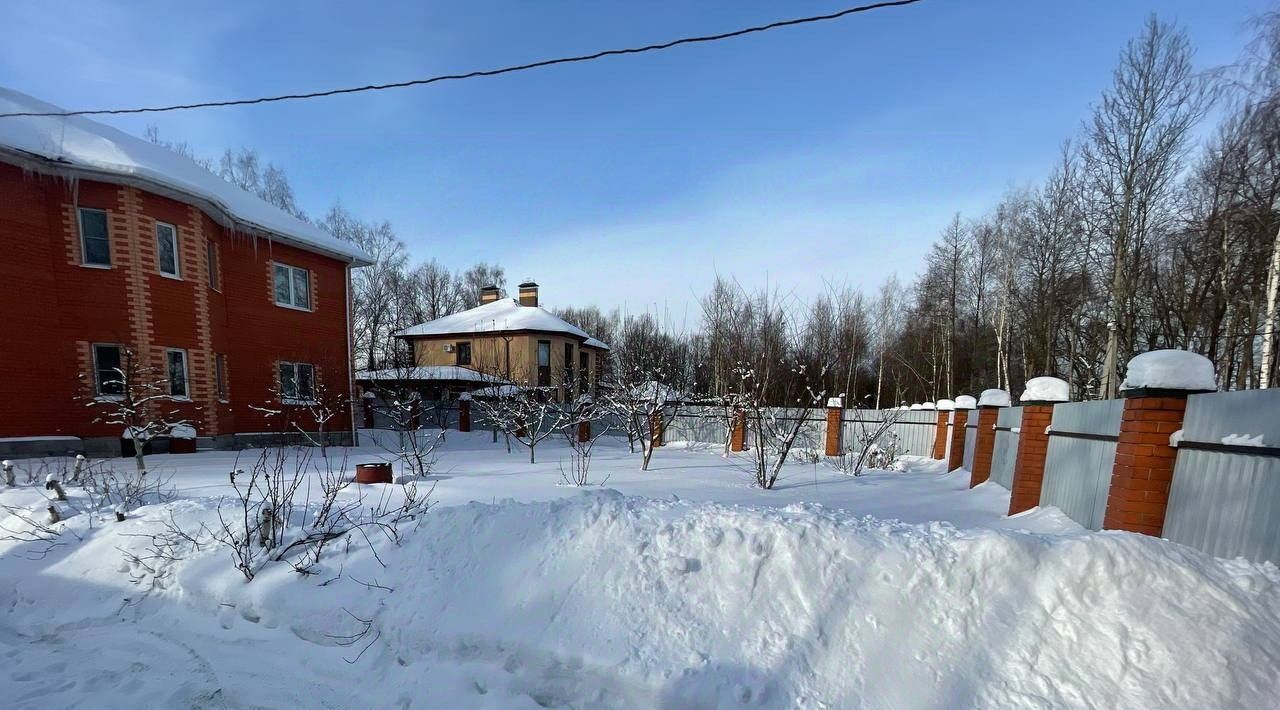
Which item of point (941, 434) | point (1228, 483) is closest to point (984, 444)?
point (1228, 483)

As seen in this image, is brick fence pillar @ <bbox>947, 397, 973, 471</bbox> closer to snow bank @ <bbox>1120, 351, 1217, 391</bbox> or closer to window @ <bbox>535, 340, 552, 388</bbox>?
snow bank @ <bbox>1120, 351, 1217, 391</bbox>

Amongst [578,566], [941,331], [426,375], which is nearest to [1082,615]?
[578,566]

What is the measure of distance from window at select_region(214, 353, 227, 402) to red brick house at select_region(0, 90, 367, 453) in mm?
31

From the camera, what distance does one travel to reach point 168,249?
11422mm

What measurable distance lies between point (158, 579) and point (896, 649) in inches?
212

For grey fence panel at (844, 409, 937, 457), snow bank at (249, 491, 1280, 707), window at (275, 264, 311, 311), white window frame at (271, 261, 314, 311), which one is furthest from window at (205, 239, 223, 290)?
grey fence panel at (844, 409, 937, 457)

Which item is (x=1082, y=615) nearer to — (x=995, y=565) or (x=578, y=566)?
(x=995, y=565)

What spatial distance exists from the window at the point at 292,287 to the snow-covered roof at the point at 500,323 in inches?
393

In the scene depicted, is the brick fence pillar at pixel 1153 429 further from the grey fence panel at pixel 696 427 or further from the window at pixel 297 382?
the window at pixel 297 382

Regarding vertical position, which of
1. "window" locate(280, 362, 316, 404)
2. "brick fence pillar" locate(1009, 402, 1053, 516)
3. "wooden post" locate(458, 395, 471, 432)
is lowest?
"wooden post" locate(458, 395, 471, 432)

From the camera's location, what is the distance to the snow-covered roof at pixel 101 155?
9.90 meters

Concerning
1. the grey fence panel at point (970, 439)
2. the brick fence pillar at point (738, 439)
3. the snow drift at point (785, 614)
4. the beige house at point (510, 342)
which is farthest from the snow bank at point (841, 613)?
the beige house at point (510, 342)

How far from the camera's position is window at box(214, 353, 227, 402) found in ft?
41.5

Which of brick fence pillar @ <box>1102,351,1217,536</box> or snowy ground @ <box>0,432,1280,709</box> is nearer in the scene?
snowy ground @ <box>0,432,1280,709</box>
